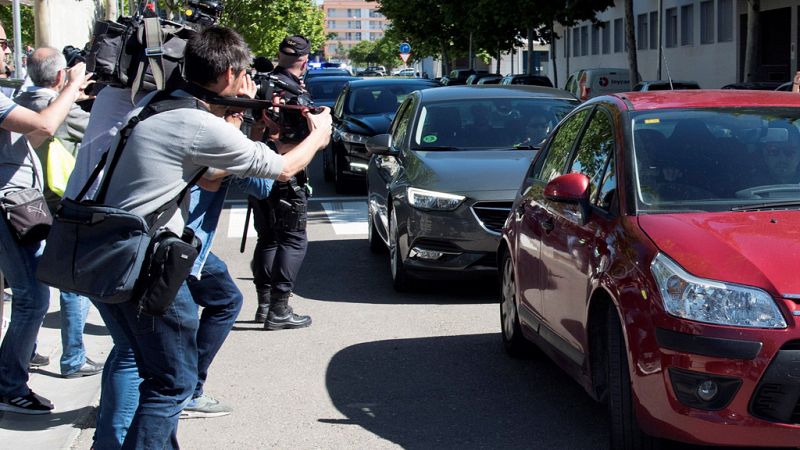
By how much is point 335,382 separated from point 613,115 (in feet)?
6.90

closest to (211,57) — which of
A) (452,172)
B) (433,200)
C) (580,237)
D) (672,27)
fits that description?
(580,237)

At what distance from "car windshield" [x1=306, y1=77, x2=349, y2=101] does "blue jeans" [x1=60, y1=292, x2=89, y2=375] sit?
20.7 m

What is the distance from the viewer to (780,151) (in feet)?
18.0

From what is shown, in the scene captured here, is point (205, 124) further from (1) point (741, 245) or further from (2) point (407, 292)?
(2) point (407, 292)

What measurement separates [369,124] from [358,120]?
0.27m

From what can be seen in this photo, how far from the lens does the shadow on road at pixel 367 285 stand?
9227 millimetres

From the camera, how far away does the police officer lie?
799cm

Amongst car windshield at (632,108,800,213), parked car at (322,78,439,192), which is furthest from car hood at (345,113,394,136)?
car windshield at (632,108,800,213)

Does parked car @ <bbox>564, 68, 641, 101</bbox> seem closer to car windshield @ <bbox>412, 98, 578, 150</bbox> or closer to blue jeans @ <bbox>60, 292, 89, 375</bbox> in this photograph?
car windshield @ <bbox>412, 98, 578, 150</bbox>

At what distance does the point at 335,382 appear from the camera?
6625mm

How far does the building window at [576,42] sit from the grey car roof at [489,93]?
5121cm

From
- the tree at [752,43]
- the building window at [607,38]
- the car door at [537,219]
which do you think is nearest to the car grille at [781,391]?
the car door at [537,219]

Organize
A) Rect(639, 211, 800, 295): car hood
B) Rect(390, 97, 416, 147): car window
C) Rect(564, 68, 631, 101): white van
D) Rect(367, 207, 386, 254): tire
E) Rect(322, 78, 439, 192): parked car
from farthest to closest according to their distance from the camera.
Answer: Rect(564, 68, 631, 101): white van
Rect(322, 78, 439, 192): parked car
Rect(367, 207, 386, 254): tire
Rect(390, 97, 416, 147): car window
Rect(639, 211, 800, 295): car hood

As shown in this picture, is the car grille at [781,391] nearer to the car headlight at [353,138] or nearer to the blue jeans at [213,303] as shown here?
the blue jeans at [213,303]
